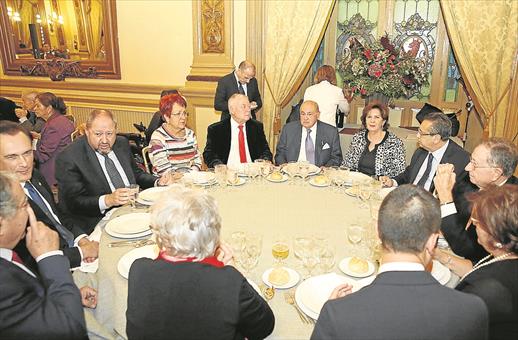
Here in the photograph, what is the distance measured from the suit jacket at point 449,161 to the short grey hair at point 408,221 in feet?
5.46

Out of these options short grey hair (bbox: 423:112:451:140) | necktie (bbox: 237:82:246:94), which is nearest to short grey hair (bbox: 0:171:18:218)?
short grey hair (bbox: 423:112:451:140)

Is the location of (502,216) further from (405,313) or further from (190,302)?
(190,302)

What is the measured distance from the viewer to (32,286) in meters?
1.52

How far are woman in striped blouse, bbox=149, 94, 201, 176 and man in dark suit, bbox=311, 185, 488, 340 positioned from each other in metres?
2.45

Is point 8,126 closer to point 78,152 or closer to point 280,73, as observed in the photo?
point 78,152

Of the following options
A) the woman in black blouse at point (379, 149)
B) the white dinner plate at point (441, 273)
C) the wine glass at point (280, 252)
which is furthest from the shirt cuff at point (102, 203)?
the woman in black blouse at point (379, 149)

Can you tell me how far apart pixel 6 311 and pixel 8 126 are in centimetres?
140

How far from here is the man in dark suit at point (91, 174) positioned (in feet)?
9.55

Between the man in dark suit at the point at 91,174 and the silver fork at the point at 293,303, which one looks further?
the man in dark suit at the point at 91,174

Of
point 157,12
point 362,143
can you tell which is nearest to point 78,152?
point 362,143

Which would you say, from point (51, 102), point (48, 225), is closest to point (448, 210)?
point (48, 225)

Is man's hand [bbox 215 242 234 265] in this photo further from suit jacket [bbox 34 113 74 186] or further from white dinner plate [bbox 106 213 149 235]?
suit jacket [bbox 34 113 74 186]

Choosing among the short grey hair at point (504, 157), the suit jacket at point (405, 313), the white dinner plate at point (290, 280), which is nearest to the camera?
the suit jacket at point (405, 313)

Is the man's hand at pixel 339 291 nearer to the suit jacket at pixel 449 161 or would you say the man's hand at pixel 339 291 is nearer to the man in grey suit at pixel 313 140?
the suit jacket at pixel 449 161
